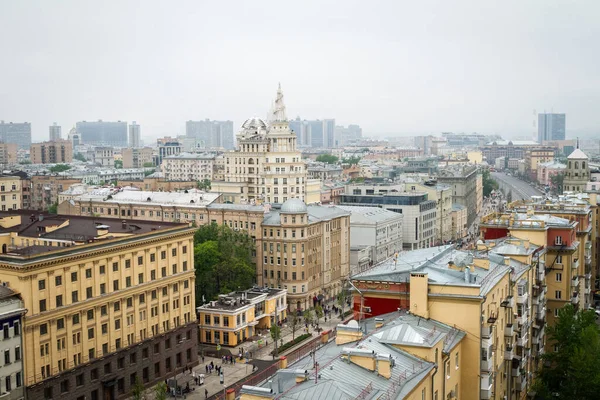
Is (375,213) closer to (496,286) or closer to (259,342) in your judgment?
(259,342)

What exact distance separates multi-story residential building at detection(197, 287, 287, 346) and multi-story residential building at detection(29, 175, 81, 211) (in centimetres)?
9840

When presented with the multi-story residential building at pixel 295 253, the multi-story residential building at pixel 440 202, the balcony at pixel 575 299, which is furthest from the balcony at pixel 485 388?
the multi-story residential building at pixel 440 202

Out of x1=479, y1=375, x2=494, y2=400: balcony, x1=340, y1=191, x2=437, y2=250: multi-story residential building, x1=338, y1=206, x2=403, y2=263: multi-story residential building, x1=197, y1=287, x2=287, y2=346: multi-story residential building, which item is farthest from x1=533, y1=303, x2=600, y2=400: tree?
x1=340, y1=191, x2=437, y2=250: multi-story residential building

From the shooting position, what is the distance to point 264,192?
12950 centimetres

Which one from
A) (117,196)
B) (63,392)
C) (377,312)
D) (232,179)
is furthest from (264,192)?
(377,312)

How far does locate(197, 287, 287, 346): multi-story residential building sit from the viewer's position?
7725 centimetres

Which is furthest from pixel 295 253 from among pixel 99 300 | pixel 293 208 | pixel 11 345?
pixel 11 345

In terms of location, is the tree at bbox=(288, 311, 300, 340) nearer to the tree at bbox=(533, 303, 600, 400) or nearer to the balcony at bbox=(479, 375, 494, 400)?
the tree at bbox=(533, 303, 600, 400)

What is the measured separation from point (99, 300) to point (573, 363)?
36907 millimetres

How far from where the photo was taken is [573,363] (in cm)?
4691

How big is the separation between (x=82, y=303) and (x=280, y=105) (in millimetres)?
88382

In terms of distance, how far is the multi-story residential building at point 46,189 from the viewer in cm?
16925

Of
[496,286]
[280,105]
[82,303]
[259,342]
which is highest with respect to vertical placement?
[280,105]

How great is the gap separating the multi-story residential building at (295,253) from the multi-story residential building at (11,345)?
1765 inches
